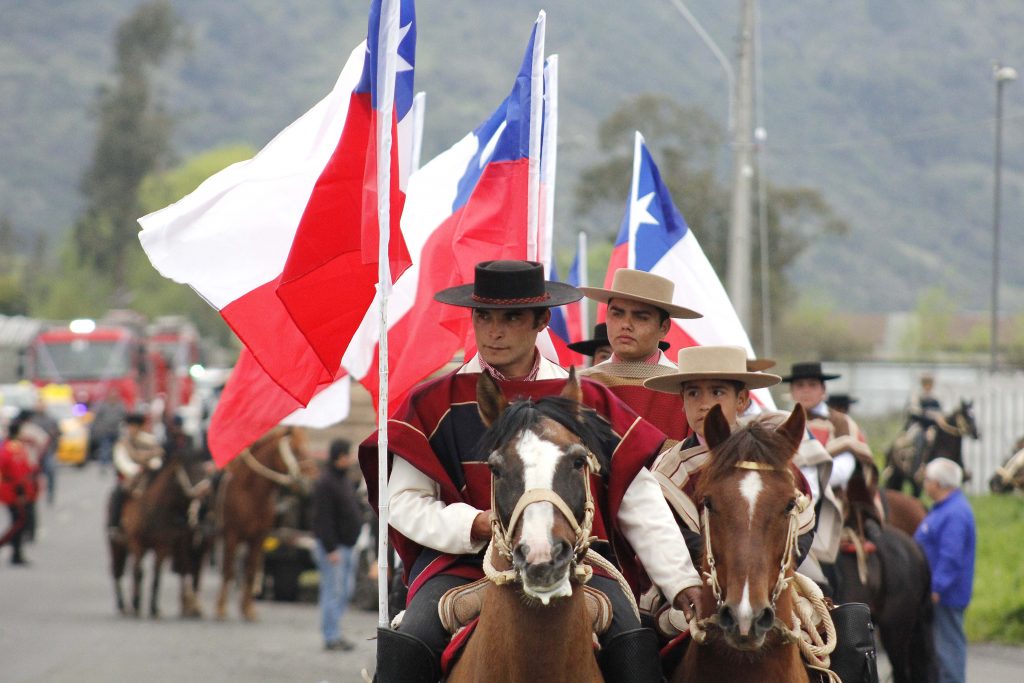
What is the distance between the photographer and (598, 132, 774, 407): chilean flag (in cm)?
1080

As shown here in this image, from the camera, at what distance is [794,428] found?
590 cm

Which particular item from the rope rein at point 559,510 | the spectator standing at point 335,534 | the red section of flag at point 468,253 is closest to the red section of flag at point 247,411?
the red section of flag at point 468,253

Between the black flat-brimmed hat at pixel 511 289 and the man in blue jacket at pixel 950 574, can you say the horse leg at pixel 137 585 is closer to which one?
the man in blue jacket at pixel 950 574

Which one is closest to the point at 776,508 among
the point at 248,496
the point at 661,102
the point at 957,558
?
the point at 957,558

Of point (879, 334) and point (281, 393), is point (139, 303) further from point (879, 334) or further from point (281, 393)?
point (281, 393)

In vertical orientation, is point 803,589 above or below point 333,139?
below

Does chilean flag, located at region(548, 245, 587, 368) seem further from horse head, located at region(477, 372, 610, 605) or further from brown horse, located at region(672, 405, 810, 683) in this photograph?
horse head, located at region(477, 372, 610, 605)

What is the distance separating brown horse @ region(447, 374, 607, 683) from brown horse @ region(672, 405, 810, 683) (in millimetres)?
517

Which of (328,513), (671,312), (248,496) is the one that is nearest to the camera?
(671,312)

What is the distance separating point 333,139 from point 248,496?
1186cm

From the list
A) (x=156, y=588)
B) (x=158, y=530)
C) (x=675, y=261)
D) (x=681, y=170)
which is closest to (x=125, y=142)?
(x=681, y=170)

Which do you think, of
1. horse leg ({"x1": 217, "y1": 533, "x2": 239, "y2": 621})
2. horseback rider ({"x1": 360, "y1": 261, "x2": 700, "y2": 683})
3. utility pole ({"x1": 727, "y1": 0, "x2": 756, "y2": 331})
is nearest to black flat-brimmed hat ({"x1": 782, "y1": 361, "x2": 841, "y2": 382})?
horseback rider ({"x1": 360, "y1": 261, "x2": 700, "y2": 683})

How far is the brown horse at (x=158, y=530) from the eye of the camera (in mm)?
20016

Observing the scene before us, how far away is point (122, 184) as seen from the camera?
350ft
